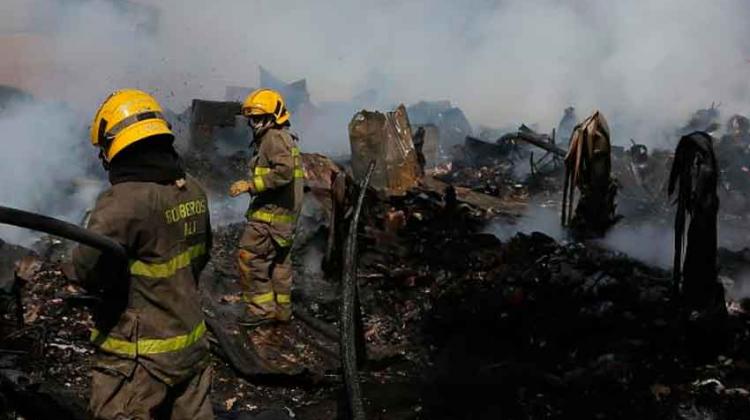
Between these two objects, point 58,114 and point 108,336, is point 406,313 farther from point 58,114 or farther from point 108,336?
point 58,114

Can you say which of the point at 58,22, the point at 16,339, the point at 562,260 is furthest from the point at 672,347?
the point at 58,22

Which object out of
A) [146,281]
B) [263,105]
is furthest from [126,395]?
[263,105]

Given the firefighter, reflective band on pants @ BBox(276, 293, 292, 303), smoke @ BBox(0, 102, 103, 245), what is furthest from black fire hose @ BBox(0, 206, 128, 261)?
smoke @ BBox(0, 102, 103, 245)

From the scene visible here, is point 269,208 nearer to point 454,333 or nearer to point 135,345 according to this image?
point 454,333

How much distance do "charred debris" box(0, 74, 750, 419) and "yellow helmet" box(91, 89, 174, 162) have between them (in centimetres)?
47

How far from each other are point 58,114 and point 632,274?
7.37m

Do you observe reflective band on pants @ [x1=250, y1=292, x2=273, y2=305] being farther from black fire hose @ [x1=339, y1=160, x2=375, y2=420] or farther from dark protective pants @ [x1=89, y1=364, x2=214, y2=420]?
dark protective pants @ [x1=89, y1=364, x2=214, y2=420]

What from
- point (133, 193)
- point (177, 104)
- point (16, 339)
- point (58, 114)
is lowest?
point (16, 339)

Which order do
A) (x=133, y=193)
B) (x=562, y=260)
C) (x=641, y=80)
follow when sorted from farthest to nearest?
(x=641, y=80) → (x=562, y=260) → (x=133, y=193)

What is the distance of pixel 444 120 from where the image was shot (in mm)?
14156

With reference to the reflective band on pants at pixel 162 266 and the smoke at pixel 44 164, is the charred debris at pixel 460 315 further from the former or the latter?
the smoke at pixel 44 164

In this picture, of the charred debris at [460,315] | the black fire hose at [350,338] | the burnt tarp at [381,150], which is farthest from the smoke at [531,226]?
the black fire hose at [350,338]

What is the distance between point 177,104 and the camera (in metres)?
15.2

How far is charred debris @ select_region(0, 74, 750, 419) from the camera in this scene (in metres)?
4.05
